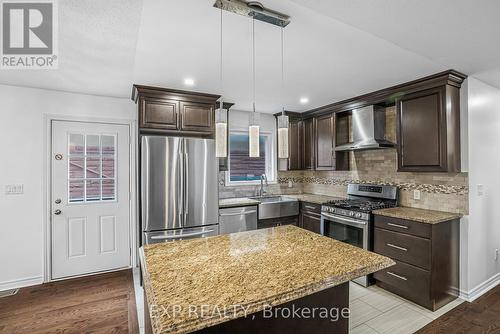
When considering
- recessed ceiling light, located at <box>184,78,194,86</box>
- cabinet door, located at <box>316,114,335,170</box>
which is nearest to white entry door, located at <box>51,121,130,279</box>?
recessed ceiling light, located at <box>184,78,194,86</box>

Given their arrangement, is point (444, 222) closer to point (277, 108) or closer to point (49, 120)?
point (277, 108)

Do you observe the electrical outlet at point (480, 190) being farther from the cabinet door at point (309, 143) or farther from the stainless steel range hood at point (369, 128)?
the cabinet door at point (309, 143)

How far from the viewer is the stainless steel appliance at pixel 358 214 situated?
312 cm

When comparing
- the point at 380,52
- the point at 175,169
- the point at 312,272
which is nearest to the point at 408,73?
the point at 380,52

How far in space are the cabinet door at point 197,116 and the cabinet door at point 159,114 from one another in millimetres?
104

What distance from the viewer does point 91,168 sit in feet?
11.5

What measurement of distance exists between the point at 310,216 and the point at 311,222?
0.09 meters

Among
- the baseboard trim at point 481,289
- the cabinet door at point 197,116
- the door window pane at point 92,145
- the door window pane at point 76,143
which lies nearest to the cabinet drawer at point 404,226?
the baseboard trim at point 481,289

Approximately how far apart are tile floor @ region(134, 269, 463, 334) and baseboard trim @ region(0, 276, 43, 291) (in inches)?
51.9

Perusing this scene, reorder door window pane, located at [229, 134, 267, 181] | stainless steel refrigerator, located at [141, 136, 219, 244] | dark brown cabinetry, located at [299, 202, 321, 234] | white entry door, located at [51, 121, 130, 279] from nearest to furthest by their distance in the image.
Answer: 1. stainless steel refrigerator, located at [141, 136, 219, 244]
2. white entry door, located at [51, 121, 130, 279]
3. dark brown cabinetry, located at [299, 202, 321, 234]
4. door window pane, located at [229, 134, 267, 181]

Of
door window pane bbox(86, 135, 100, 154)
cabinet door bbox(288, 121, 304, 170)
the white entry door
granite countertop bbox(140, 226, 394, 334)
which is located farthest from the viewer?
cabinet door bbox(288, 121, 304, 170)

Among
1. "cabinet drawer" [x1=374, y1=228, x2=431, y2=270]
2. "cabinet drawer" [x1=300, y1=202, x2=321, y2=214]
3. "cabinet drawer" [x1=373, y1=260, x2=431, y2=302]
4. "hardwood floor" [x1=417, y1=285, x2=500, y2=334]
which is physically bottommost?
"hardwood floor" [x1=417, y1=285, x2=500, y2=334]

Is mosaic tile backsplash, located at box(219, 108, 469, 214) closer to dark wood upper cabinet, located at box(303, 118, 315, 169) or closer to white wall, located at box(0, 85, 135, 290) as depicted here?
dark wood upper cabinet, located at box(303, 118, 315, 169)

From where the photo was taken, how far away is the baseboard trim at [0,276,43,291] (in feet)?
10.1
